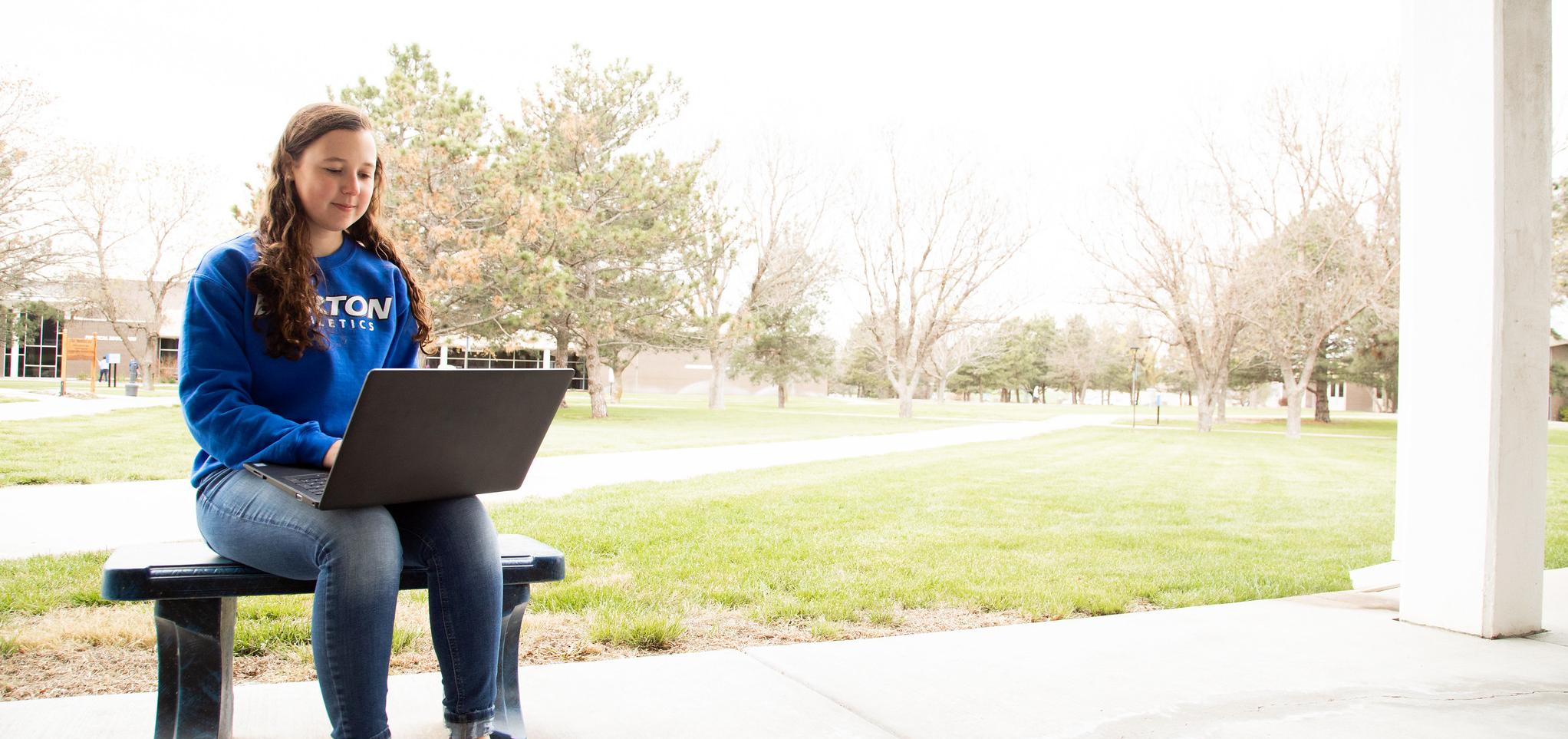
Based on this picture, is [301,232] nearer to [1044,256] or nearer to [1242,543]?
[1242,543]

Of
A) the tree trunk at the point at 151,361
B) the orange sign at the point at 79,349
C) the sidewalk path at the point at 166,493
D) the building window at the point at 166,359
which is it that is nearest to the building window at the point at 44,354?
the building window at the point at 166,359

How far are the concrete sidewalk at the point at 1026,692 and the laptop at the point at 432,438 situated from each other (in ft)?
2.28

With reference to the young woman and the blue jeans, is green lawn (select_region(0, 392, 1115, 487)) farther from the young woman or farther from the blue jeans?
the blue jeans

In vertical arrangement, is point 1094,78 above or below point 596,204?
above

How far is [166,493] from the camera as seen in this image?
6543mm

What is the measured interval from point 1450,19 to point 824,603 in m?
3.19

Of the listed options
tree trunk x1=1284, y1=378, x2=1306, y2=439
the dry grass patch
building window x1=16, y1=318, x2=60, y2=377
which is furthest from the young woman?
building window x1=16, y1=318, x2=60, y2=377

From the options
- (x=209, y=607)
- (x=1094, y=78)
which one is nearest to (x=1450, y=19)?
(x=209, y=607)

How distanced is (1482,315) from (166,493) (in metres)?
7.56

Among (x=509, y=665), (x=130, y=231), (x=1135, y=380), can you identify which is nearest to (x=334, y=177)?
(x=509, y=665)

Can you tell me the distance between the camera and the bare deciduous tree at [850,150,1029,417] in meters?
26.5

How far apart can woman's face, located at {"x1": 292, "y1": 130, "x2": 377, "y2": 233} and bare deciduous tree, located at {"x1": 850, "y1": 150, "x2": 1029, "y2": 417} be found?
81.6ft

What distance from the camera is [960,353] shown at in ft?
143

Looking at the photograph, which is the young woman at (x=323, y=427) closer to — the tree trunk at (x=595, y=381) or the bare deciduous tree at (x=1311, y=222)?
the tree trunk at (x=595, y=381)
